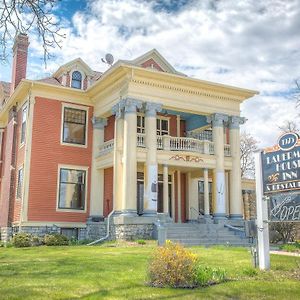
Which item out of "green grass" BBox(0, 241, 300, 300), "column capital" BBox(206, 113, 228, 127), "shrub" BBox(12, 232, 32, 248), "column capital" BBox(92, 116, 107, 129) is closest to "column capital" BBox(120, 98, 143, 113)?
"column capital" BBox(92, 116, 107, 129)

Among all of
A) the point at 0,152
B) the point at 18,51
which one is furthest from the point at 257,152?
the point at 0,152

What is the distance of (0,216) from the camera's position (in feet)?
90.9

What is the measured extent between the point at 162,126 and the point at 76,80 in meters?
5.74

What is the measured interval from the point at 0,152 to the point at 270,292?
83.5 feet

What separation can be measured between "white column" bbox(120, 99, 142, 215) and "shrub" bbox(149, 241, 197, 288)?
1275 centimetres

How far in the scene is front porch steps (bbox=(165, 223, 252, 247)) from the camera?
65.1 feet

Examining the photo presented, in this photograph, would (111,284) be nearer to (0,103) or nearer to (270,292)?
(270,292)

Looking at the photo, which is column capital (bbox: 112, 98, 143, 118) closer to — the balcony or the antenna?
the balcony

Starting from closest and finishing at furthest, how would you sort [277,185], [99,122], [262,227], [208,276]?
1. [208,276]
2. [277,185]
3. [262,227]
4. [99,122]

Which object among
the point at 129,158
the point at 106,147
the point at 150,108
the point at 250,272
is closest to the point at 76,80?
the point at 106,147

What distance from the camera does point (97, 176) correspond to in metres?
24.8

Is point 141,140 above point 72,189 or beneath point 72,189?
above

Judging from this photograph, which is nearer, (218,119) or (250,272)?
(250,272)

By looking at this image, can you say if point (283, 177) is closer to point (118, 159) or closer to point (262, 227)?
point (262, 227)
